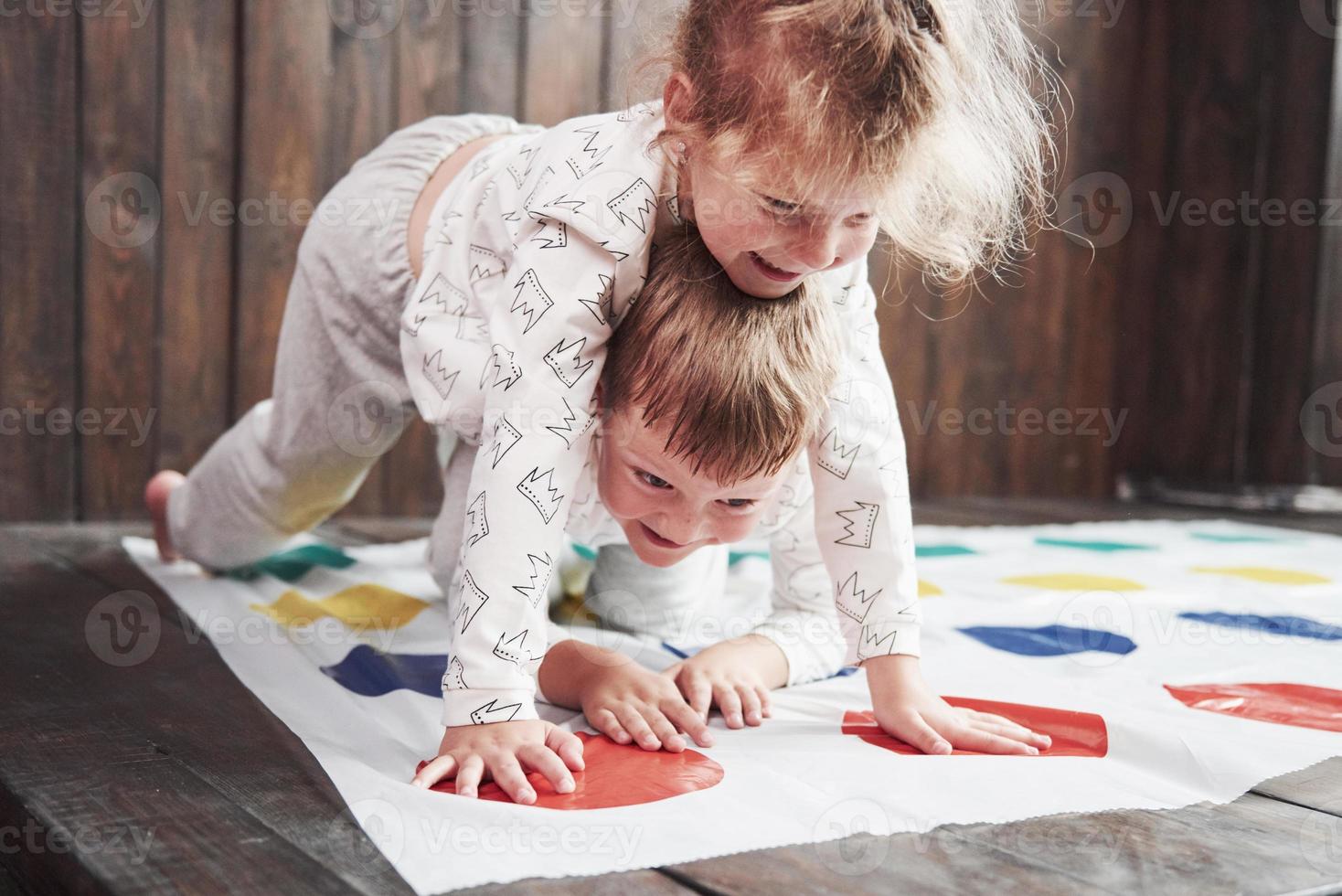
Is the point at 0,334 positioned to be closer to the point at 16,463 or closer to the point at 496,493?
the point at 16,463

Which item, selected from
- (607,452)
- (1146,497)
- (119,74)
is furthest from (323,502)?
(1146,497)

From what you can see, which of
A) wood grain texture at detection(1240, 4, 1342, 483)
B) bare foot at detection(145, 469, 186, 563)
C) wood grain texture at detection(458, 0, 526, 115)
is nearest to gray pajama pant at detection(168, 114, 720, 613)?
bare foot at detection(145, 469, 186, 563)

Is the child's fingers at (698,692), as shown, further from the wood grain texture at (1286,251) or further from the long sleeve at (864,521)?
the wood grain texture at (1286,251)

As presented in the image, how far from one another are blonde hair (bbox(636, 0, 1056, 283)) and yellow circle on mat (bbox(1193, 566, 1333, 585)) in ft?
2.71

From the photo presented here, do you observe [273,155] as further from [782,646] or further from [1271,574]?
[1271,574]

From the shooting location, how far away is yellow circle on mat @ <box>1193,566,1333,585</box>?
4.64ft

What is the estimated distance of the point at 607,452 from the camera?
33.5 inches

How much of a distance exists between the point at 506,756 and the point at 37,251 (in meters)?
1.22

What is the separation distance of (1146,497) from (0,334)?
82.1 inches

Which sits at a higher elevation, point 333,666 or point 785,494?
point 785,494

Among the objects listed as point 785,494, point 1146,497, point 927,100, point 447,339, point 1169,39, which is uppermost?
point 1169,39

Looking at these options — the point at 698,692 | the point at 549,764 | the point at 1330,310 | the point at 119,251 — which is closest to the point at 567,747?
the point at 549,764

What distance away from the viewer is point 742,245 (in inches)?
30.2

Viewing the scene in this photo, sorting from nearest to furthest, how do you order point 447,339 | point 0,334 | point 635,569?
point 447,339, point 635,569, point 0,334
